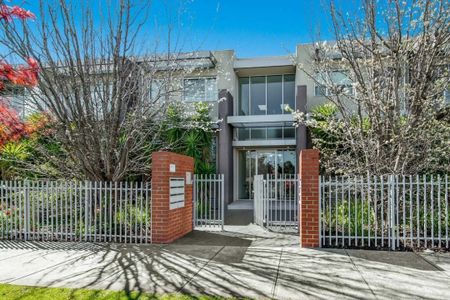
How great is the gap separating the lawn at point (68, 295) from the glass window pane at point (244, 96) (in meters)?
15.8

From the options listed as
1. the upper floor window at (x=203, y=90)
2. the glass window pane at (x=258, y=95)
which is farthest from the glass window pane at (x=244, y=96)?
the upper floor window at (x=203, y=90)

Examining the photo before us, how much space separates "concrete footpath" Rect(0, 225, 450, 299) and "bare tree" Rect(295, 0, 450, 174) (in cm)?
255

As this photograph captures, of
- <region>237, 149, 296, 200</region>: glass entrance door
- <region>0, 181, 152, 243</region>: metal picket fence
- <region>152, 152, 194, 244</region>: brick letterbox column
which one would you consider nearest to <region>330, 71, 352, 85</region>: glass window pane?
<region>152, 152, 194, 244</region>: brick letterbox column

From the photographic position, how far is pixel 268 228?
10.1 meters

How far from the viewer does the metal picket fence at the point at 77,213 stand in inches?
326

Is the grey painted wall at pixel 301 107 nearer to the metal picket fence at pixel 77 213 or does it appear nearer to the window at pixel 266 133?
the window at pixel 266 133

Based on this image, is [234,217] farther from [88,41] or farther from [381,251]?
[88,41]

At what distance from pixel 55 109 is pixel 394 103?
8150 mm

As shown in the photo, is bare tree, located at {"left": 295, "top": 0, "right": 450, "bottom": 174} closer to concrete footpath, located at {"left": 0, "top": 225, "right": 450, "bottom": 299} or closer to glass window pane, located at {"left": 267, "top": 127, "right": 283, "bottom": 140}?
concrete footpath, located at {"left": 0, "top": 225, "right": 450, "bottom": 299}

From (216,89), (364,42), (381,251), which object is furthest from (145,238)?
(216,89)

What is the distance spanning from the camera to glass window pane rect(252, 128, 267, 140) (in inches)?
734

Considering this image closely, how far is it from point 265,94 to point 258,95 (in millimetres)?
396

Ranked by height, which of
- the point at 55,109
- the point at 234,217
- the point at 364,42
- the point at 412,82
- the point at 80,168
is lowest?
the point at 234,217

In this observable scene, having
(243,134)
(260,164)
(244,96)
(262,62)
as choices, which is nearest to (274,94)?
(244,96)
